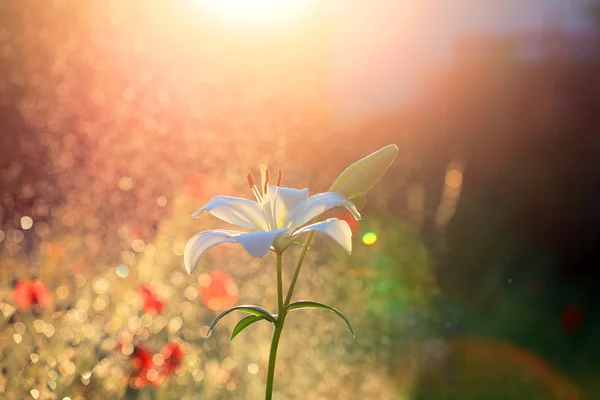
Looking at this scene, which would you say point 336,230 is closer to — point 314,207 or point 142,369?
point 314,207

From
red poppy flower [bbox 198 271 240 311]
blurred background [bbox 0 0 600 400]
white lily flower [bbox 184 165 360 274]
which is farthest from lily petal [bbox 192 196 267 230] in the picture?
red poppy flower [bbox 198 271 240 311]

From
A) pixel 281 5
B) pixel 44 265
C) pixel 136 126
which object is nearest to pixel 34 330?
pixel 44 265

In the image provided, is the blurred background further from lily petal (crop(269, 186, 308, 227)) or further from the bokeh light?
lily petal (crop(269, 186, 308, 227))

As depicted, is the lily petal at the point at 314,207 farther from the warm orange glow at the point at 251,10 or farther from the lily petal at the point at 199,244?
the warm orange glow at the point at 251,10

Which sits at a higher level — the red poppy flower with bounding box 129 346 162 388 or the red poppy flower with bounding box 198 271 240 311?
the red poppy flower with bounding box 198 271 240 311

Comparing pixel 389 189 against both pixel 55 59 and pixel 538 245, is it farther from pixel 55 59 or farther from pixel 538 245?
pixel 55 59

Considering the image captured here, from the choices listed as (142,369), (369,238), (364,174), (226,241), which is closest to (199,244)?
(226,241)

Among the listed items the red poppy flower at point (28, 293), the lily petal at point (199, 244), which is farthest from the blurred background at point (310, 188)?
the lily petal at point (199, 244)
